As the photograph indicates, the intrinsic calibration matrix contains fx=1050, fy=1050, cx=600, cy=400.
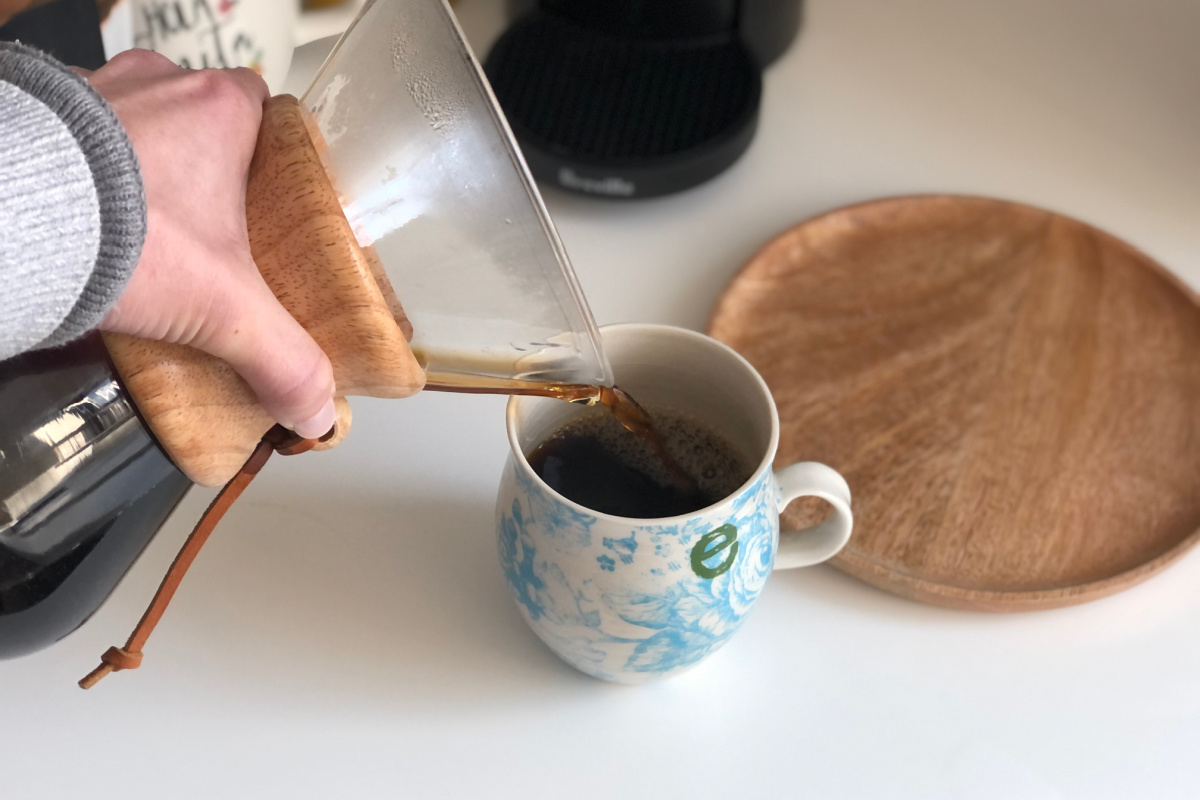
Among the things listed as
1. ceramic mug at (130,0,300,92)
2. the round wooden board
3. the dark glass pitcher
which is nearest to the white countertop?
the round wooden board

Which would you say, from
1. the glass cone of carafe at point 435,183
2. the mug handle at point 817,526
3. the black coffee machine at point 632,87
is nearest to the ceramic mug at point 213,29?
the black coffee machine at point 632,87

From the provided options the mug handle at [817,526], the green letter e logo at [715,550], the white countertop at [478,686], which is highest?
the green letter e logo at [715,550]

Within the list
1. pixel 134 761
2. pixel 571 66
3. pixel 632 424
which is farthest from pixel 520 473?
pixel 571 66

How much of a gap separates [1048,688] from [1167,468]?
0.18m

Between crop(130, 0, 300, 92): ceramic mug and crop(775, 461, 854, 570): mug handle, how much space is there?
42 centimetres

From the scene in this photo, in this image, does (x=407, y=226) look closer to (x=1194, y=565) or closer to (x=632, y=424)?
(x=632, y=424)

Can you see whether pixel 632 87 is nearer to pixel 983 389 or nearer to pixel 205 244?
pixel 983 389

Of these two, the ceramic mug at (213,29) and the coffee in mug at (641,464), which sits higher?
the ceramic mug at (213,29)

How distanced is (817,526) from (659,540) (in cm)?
13

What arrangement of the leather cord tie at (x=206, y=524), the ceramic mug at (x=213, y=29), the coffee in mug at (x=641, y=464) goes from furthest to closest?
the ceramic mug at (x=213, y=29) → the coffee in mug at (x=641, y=464) → the leather cord tie at (x=206, y=524)

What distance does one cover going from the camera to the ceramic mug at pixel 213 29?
658 mm

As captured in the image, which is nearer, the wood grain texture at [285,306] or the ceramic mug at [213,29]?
the wood grain texture at [285,306]

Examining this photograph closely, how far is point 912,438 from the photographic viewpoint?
0.65m

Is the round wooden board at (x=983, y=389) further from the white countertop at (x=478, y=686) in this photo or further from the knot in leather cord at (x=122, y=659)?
the knot in leather cord at (x=122, y=659)
